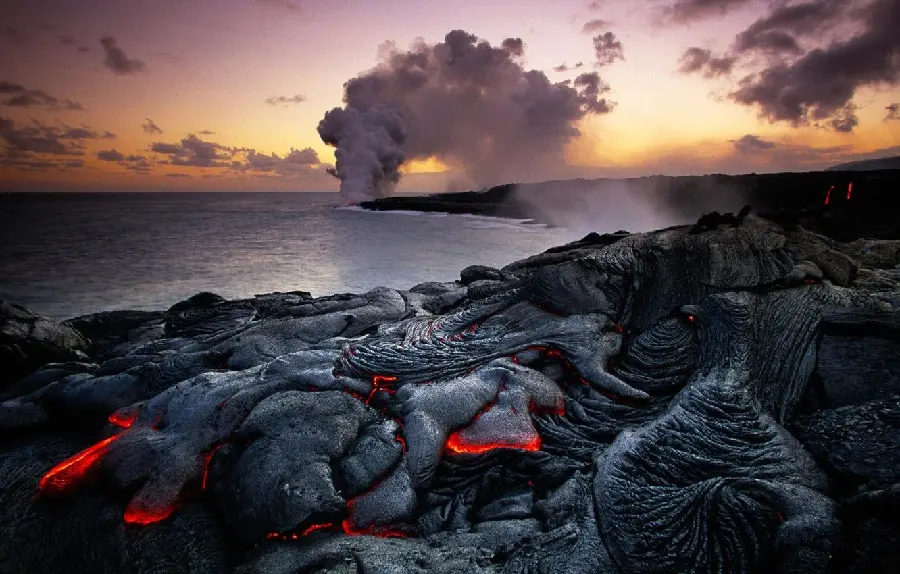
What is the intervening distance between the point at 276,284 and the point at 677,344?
52.3 feet

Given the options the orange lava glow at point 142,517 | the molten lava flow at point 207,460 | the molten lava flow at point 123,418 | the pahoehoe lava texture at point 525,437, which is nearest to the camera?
the pahoehoe lava texture at point 525,437

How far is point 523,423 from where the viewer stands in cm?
508

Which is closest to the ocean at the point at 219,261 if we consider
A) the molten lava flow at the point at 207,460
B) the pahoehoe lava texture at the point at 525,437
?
the pahoehoe lava texture at the point at 525,437

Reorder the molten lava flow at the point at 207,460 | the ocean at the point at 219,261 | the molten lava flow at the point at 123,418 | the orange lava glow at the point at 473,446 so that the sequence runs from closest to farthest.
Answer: the molten lava flow at the point at 207,460 < the orange lava glow at the point at 473,446 < the molten lava flow at the point at 123,418 < the ocean at the point at 219,261

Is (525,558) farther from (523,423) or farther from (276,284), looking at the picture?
(276,284)

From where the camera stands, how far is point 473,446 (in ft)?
16.0

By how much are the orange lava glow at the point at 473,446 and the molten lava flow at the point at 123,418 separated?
396cm

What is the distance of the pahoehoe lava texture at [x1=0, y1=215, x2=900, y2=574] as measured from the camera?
3.58 meters

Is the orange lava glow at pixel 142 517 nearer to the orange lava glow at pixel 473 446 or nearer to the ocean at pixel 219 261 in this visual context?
the orange lava glow at pixel 473 446

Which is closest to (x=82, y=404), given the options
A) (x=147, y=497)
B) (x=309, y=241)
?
(x=147, y=497)

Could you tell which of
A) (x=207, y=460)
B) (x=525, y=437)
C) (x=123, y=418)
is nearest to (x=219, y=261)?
(x=123, y=418)

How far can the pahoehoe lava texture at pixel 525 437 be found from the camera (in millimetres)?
3582

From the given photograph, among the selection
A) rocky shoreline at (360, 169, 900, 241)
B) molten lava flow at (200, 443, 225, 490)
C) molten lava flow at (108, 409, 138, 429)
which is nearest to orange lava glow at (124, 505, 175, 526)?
molten lava flow at (200, 443, 225, 490)

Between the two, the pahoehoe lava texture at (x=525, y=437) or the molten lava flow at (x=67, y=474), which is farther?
the molten lava flow at (x=67, y=474)
